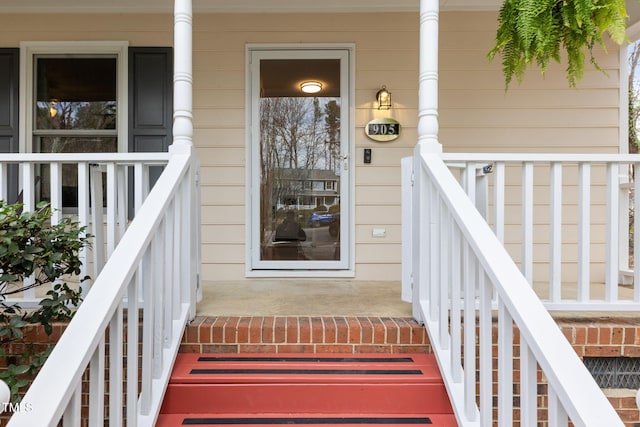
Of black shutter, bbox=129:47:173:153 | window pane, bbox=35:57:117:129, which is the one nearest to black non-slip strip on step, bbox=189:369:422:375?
black shutter, bbox=129:47:173:153

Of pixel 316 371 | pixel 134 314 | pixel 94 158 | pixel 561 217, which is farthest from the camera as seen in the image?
pixel 561 217

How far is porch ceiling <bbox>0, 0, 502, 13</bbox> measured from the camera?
3.36 m

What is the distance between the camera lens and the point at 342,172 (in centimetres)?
345

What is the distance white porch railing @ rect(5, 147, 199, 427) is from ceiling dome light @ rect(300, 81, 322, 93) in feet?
5.34

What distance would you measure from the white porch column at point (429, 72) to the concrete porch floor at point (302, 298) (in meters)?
1.01

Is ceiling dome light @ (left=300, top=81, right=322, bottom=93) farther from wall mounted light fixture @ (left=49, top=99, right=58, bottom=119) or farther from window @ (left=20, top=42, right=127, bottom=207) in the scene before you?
wall mounted light fixture @ (left=49, top=99, right=58, bottom=119)

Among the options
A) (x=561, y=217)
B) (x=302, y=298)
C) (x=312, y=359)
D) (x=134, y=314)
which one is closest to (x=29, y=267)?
(x=134, y=314)

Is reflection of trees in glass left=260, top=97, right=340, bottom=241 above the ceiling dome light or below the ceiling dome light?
below

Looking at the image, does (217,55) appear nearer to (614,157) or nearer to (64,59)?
(64,59)

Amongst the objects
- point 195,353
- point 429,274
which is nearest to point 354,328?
point 429,274

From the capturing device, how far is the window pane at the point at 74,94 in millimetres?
3439

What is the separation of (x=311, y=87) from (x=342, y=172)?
807 mm

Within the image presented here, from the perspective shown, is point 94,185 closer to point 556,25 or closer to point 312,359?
point 312,359

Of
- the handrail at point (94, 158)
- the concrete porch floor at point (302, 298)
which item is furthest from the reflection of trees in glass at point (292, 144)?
the handrail at point (94, 158)
